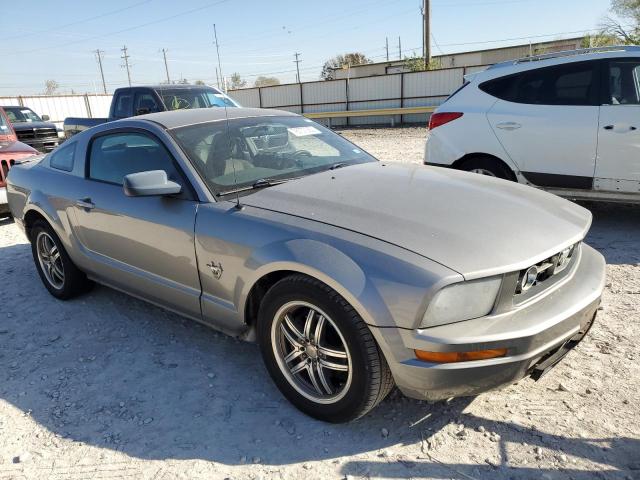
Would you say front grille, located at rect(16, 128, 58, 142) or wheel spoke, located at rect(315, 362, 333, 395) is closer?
wheel spoke, located at rect(315, 362, 333, 395)

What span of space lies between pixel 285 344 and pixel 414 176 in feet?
4.57

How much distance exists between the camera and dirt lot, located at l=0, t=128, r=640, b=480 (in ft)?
7.91

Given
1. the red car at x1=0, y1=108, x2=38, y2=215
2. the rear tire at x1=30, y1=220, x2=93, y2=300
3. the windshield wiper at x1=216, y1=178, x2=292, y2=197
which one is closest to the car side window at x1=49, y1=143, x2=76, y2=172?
the rear tire at x1=30, y1=220, x2=93, y2=300

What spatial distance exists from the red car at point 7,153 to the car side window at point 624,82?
7399mm

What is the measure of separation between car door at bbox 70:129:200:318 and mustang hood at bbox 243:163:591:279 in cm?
55

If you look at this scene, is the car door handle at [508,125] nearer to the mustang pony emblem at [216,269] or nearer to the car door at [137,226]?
the car door at [137,226]

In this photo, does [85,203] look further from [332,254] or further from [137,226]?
[332,254]

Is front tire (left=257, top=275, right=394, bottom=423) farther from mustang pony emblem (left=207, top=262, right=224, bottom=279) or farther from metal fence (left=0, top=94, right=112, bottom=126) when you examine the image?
metal fence (left=0, top=94, right=112, bottom=126)

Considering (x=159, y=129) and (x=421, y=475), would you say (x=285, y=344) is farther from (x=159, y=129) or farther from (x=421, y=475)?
(x=159, y=129)

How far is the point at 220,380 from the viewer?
3.18m

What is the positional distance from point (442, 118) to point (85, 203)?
13.3 ft

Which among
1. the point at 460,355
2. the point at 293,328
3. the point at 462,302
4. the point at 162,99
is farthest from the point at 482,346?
the point at 162,99

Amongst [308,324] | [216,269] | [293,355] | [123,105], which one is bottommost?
[293,355]

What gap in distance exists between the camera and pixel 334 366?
2598mm
